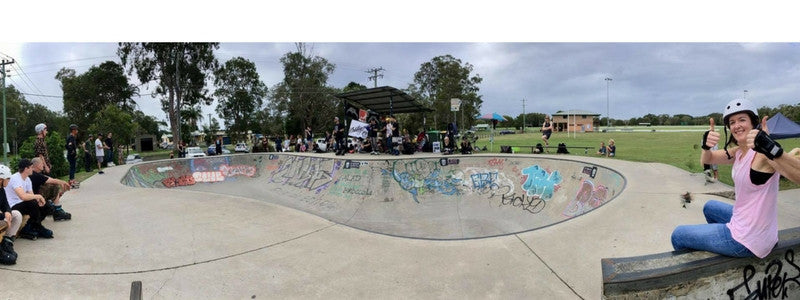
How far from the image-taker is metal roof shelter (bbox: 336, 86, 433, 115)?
46.7 feet

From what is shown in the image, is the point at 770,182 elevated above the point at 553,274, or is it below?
above

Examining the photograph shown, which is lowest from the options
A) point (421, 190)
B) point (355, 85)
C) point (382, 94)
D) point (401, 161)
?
point (421, 190)

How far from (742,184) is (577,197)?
7439mm

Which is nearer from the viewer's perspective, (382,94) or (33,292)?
(33,292)

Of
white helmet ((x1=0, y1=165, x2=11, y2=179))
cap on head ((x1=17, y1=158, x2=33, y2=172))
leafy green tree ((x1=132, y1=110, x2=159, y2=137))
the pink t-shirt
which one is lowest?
the pink t-shirt

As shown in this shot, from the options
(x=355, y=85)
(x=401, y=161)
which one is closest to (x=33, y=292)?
(x=401, y=161)

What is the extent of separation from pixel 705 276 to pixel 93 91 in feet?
177

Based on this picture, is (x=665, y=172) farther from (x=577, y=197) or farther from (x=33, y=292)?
(x=33, y=292)

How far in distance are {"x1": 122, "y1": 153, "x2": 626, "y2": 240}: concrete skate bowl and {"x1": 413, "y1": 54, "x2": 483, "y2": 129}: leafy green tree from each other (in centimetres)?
3123

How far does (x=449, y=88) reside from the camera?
44094 millimetres

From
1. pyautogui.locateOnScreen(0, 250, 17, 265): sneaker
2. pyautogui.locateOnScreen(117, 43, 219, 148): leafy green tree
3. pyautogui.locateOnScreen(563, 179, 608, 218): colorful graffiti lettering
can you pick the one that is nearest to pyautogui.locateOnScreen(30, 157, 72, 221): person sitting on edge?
pyautogui.locateOnScreen(0, 250, 17, 265): sneaker

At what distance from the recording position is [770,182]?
215 cm

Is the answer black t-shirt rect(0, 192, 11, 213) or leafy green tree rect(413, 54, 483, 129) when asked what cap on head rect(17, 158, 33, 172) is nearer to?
black t-shirt rect(0, 192, 11, 213)

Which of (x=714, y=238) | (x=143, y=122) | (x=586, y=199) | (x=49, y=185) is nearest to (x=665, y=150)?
(x=586, y=199)
